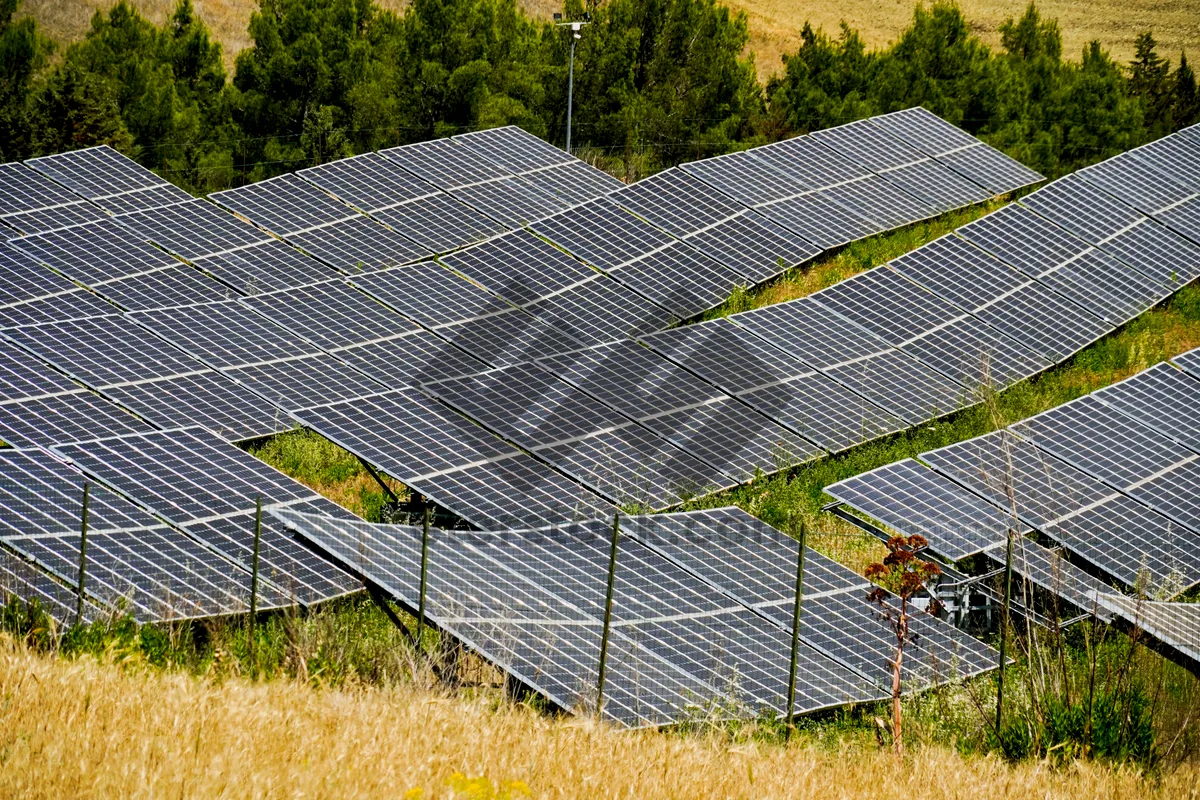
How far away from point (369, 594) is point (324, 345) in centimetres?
966

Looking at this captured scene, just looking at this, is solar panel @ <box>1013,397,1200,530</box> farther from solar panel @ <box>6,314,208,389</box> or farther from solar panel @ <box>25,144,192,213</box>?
solar panel @ <box>25,144,192,213</box>

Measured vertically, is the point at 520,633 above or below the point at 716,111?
above

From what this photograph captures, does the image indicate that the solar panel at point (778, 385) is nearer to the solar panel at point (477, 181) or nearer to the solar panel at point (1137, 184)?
the solar panel at point (477, 181)

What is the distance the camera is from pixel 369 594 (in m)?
17.8

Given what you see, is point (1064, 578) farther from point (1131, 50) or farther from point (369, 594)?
point (1131, 50)

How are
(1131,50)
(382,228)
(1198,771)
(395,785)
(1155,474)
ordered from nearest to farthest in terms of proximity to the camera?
(395,785) < (1198,771) < (1155,474) < (382,228) < (1131,50)

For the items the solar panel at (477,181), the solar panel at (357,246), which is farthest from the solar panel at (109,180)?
the solar panel at (477,181)

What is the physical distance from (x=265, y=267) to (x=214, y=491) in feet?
40.4

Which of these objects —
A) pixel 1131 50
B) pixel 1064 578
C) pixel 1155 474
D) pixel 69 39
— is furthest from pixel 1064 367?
pixel 1131 50

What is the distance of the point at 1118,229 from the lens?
32562 millimetres

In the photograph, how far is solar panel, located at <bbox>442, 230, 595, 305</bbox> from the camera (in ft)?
96.4

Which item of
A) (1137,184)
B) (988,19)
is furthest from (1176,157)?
(988,19)

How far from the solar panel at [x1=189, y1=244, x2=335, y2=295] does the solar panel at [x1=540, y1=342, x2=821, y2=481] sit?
732cm

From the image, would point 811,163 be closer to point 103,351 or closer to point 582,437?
point 582,437
